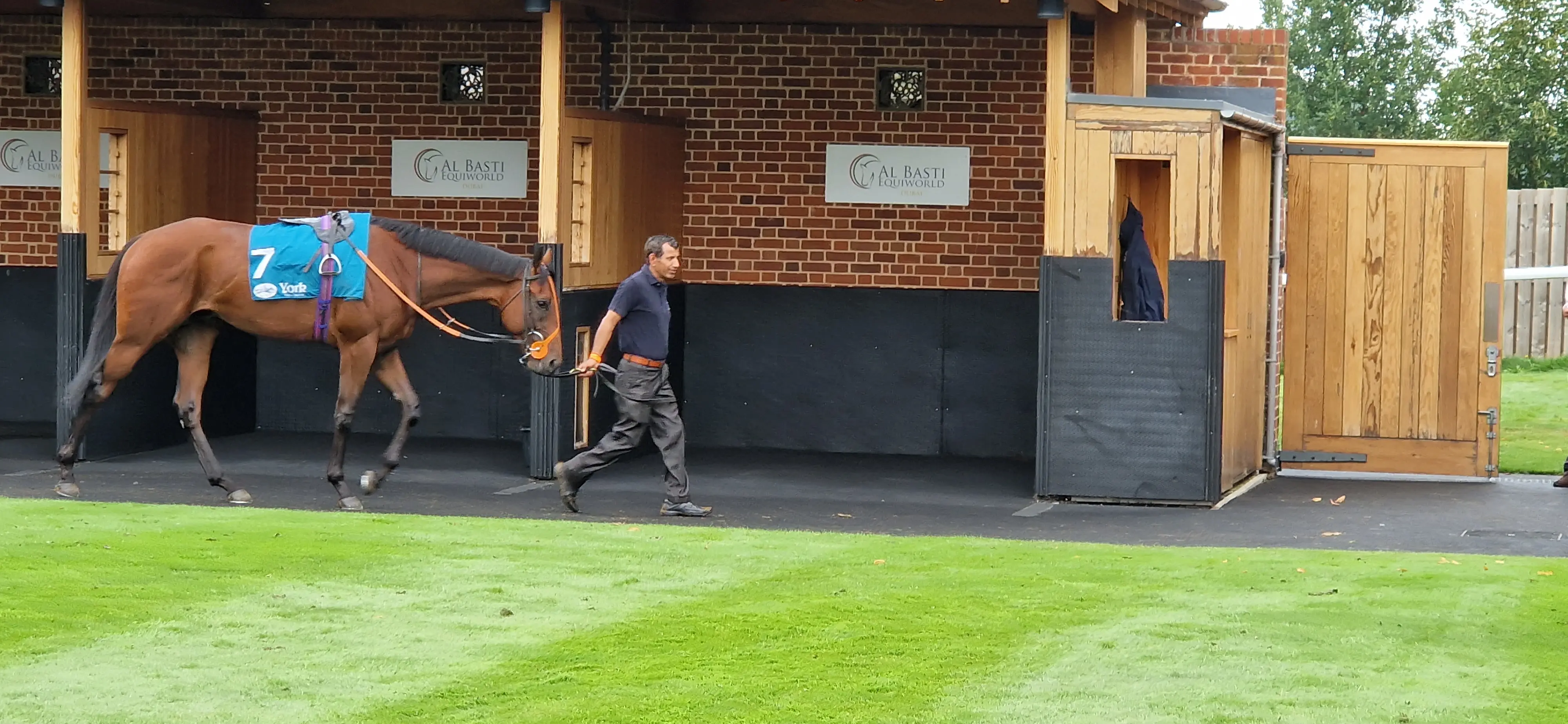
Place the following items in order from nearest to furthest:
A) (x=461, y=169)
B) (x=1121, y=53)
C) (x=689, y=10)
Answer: (x=1121, y=53), (x=689, y=10), (x=461, y=169)

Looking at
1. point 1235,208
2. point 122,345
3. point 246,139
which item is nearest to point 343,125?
point 246,139

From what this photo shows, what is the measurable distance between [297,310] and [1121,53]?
5552 millimetres

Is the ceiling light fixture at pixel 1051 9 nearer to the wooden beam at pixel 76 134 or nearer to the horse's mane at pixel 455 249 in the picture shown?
the horse's mane at pixel 455 249

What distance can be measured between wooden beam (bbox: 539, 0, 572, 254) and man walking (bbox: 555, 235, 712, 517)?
1571mm

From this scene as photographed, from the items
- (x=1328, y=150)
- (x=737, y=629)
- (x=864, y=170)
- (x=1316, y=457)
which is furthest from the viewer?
(x=864, y=170)

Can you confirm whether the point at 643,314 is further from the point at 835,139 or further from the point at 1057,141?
the point at 835,139

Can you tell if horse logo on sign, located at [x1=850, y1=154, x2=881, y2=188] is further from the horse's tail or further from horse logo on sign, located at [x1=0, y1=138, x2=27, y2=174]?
horse logo on sign, located at [x1=0, y1=138, x2=27, y2=174]

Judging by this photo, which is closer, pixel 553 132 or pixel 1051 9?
pixel 1051 9

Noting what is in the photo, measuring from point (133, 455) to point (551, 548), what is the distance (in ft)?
17.7

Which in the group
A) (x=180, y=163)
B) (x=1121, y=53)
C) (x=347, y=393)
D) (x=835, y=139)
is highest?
(x=1121, y=53)

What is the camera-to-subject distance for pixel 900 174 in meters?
15.3

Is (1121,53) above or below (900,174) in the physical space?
above

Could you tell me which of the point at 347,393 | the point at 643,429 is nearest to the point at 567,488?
the point at 643,429

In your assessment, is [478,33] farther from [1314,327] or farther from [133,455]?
[1314,327]
